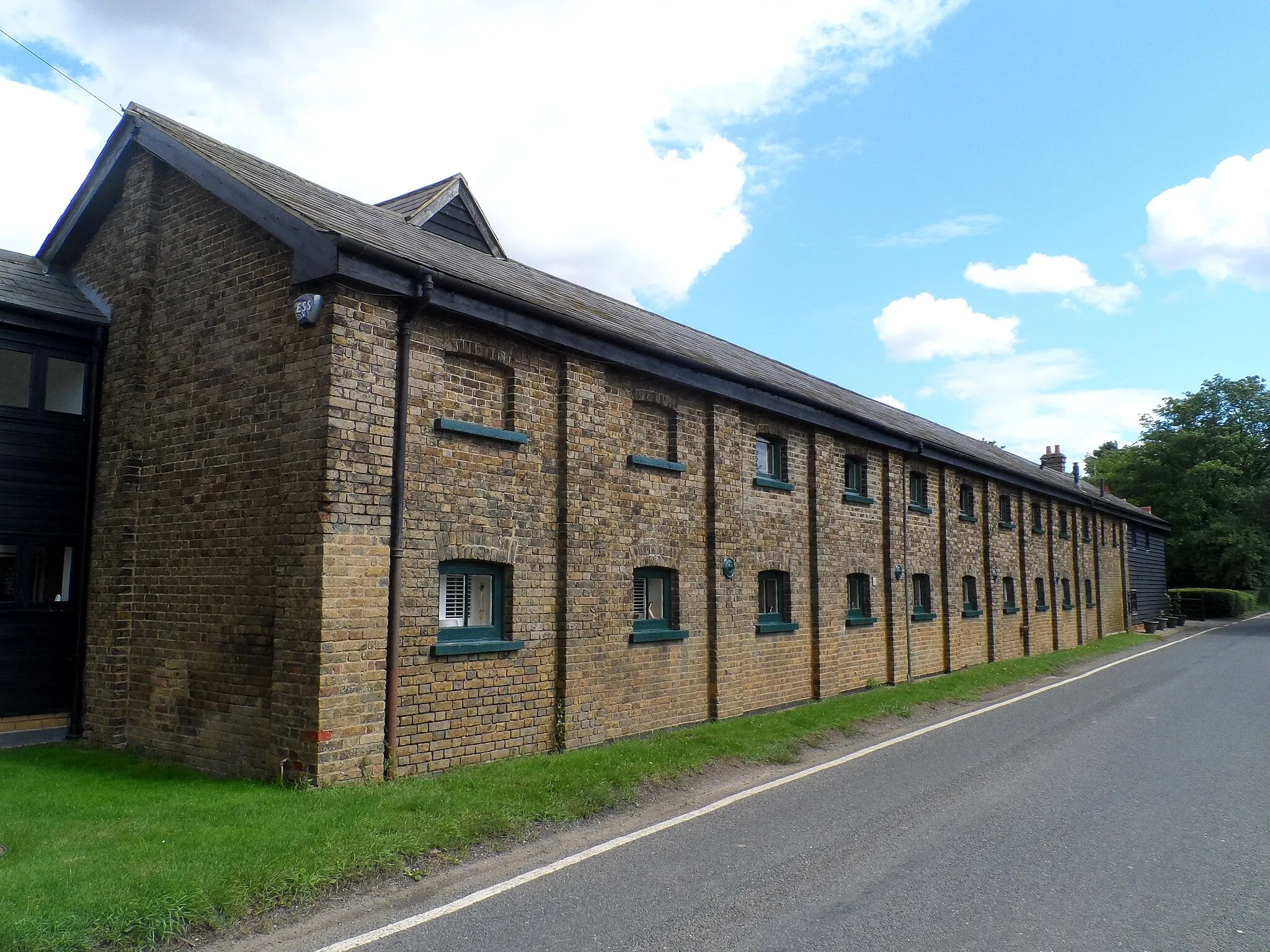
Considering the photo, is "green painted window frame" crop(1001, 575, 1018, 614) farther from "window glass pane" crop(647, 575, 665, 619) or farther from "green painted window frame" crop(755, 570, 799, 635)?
"window glass pane" crop(647, 575, 665, 619)

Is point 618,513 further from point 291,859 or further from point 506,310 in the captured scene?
point 291,859

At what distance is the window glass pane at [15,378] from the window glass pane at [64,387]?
0.22 metres

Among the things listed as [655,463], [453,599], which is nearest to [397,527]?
[453,599]

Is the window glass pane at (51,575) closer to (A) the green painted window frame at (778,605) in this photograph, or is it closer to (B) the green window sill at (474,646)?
(B) the green window sill at (474,646)

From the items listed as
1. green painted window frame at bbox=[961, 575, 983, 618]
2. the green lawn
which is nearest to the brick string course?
the green lawn

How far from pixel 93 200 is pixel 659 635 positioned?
9481 millimetres

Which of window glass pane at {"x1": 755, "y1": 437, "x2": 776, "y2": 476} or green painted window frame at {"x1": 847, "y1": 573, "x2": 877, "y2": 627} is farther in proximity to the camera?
green painted window frame at {"x1": 847, "y1": 573, "x2": 877, "y2": 627}

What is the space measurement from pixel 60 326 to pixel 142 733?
17.0 ft

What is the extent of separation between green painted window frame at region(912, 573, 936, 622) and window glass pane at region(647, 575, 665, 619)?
9.09 m

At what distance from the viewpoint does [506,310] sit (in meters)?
10.3

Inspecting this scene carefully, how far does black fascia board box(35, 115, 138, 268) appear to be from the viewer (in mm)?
11367

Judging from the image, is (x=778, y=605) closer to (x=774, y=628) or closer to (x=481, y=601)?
(x=774, y=628)

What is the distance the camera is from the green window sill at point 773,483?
14.9 meters

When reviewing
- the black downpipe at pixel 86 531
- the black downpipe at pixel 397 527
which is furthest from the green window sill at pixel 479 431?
the black downpipe at pixel 86 531
